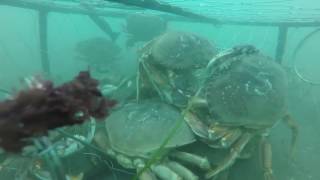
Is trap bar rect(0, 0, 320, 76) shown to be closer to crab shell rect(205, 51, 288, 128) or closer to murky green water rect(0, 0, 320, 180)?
murky green water rect(0, 0, 320, 180)

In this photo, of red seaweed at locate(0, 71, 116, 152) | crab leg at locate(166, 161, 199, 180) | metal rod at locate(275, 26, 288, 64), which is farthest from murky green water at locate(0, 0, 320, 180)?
metal rod at locate(275, 26, 288, 64)

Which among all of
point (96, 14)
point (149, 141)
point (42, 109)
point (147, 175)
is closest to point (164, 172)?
point (147, 175)

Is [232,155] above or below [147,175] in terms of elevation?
above

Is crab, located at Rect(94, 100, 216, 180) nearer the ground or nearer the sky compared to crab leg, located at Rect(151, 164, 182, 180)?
nearer the sky

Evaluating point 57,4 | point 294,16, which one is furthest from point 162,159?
point 57,4

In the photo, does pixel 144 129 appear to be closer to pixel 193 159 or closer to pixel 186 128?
pixel 186 128

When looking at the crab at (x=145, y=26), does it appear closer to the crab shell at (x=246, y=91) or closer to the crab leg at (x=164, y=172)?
the crab shell at (x=246, y=91)

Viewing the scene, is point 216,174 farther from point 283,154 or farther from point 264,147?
point 283,154
